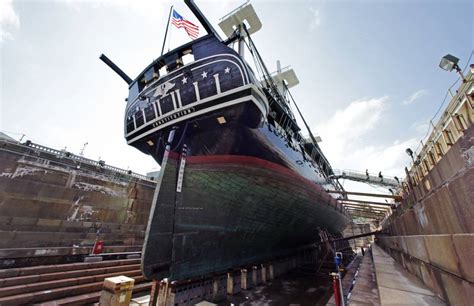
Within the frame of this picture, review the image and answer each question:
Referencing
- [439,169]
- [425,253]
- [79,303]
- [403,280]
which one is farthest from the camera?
[79,303]

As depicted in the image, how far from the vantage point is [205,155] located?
17.3ft

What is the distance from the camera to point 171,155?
4.99 metres

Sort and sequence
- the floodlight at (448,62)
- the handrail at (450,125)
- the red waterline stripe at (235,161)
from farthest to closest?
the red waterline stripe at (235,161)
the floodlight at (448,62)
the handrail at (450,125)

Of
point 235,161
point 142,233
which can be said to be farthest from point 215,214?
point 142,233

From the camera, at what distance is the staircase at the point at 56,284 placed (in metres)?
4.74

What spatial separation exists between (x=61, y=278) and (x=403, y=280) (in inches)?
394

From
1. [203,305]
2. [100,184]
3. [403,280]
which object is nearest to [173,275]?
[203,305]

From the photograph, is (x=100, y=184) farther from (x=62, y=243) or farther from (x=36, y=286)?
(x=36, y=286)

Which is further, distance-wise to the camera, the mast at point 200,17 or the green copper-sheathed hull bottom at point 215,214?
the mast at point 200,17

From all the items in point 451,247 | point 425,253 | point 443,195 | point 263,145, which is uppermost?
point 263,145

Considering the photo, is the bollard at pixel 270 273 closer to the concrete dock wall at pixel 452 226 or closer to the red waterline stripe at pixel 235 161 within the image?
the red waterline stripe at pixel 235 161

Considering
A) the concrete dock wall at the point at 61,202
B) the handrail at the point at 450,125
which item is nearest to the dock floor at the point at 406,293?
the handrail at the point at 450,125

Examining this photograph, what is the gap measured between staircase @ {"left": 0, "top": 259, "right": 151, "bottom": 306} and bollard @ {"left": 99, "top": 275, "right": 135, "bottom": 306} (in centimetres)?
237

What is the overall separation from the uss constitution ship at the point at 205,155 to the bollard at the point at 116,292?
1.38 ft
